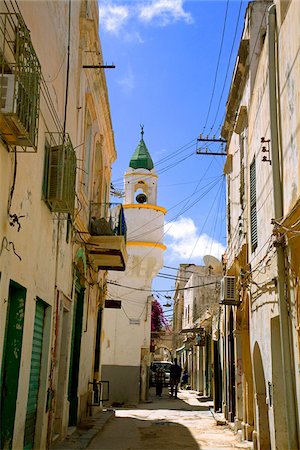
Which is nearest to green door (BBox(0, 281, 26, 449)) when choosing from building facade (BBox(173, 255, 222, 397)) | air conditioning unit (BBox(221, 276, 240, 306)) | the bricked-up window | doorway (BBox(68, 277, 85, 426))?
the bricked-up window

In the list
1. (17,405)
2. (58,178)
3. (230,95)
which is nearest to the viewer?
(17,405)

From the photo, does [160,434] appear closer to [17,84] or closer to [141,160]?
[17,84]

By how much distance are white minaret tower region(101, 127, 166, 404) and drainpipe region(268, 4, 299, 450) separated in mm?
18287

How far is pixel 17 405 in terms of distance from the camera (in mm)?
7449

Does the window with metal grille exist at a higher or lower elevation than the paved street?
higher

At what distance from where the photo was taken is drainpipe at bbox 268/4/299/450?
25.7 feet

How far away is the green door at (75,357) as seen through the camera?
13.1 meters

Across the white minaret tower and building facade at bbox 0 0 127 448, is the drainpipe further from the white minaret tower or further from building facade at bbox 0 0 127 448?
the white minaret tower

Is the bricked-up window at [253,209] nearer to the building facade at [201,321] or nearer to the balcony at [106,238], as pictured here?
the balcony at [106,238]

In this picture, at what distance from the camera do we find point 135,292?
27344mm

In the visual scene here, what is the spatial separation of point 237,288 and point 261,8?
6518mm

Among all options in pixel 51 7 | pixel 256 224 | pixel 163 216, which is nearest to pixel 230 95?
pixel 256 224

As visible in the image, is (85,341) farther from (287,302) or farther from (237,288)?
(287,302)

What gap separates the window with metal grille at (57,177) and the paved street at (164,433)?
5110mm
